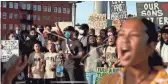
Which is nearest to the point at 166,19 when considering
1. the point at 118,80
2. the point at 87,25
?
the point at 87,25

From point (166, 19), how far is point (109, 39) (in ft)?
2.07

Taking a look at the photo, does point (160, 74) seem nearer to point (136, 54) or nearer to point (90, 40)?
point (136, 54)

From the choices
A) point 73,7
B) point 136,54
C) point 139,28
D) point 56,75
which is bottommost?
point 56,75

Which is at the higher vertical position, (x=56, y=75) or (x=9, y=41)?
(x=9, y=41)

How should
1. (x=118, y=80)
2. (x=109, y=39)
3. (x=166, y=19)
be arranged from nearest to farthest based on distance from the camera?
(x=118, y=80), (x=166, y=19), (x=109, y=39)

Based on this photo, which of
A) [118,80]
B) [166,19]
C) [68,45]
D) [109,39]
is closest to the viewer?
[118,80]

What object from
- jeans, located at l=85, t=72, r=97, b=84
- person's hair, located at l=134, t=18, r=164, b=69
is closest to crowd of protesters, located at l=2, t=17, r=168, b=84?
jeans, located at l=85, t=72, r=97, b=84

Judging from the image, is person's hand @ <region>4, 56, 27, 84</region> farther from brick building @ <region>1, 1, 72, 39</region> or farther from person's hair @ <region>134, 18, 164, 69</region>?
person's hair @ <region>134, 18, 164, 69</region>

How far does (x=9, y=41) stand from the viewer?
481 cm

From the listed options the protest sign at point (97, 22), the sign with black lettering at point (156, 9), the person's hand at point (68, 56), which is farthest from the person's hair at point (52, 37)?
the sign with black lettering at point (156, 9)

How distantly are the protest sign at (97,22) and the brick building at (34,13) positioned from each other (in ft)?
0.77

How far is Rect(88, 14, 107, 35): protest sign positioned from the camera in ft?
13.6

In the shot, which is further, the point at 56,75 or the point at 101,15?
the point at 56,75

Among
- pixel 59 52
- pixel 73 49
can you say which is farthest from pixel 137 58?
pixel 59 52
